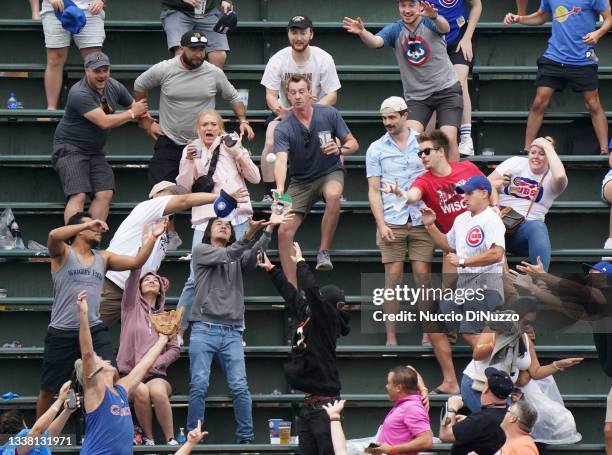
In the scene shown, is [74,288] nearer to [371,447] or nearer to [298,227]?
[298,227]

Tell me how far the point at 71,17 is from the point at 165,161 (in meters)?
1.68

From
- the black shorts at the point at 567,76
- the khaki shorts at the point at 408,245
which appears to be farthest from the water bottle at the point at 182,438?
the black shorts at the point at 567,76

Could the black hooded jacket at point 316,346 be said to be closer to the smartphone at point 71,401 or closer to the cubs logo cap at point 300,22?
the smartphone at point 71,401

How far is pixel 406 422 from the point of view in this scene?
1067 centimetres

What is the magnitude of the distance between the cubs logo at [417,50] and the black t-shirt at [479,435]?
4.04m

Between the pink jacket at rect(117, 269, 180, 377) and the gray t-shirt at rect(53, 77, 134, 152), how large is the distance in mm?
1622

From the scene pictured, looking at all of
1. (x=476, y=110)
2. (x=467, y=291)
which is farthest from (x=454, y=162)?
(x=476, y=110)

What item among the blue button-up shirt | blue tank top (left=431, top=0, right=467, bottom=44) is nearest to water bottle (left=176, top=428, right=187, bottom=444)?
the blue button-up shirt

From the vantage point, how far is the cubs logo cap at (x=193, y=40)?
13414 mm

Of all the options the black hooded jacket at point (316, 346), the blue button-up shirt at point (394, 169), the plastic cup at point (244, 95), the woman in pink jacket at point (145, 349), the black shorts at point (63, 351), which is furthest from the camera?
the plastic cup at point (244, 95)

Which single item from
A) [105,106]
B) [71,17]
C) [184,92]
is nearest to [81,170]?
[105,106]

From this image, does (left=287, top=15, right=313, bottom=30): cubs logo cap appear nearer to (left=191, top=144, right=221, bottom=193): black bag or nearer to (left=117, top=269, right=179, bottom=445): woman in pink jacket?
(left=191, top=144, right=221, bottom=193): black bag

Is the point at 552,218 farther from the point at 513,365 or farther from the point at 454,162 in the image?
the point at 513,365

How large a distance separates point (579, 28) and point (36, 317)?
5540mm
